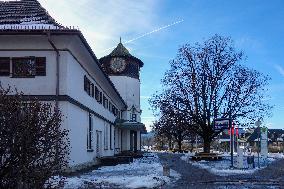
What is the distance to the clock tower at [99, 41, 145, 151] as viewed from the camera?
59.9 metres

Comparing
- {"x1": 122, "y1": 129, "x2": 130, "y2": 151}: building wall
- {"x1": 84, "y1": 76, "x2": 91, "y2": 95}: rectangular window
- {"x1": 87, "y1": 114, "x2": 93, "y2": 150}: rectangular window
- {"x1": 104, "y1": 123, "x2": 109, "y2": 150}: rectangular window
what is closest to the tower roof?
{"x1": 122, "y1": 129, "x2": 130, "y2": 151}: building wall

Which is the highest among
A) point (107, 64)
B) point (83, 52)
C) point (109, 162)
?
point (107, 64)

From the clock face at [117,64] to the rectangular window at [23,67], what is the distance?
3851 centimetres

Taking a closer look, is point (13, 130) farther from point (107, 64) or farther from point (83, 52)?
point (107, 64)

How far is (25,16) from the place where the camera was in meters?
23.9

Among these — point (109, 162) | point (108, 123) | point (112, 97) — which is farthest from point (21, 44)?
point (112, 97)

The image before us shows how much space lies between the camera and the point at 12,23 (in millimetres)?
22703

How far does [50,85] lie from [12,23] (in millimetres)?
3661

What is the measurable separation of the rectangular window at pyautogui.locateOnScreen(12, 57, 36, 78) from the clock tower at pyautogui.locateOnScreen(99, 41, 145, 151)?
36.9m

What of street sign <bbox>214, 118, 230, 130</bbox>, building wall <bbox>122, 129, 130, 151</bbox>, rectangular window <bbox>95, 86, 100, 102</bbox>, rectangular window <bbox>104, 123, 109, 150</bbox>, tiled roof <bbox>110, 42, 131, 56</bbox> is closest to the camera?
street sign <bbox>214, 118, 230, 130</bbox>

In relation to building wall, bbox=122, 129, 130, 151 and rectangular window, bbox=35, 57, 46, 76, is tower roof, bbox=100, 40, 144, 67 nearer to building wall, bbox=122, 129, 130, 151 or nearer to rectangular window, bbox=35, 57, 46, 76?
building wall, bbox=122, 129, 130, 151

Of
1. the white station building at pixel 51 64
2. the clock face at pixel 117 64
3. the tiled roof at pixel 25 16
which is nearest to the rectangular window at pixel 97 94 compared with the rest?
the white station building at pixel 51 64

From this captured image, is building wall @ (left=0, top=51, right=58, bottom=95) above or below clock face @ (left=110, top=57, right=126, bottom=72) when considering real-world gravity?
below

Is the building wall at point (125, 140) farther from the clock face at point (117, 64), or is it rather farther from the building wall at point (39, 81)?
the building wall at point (39, 81)
